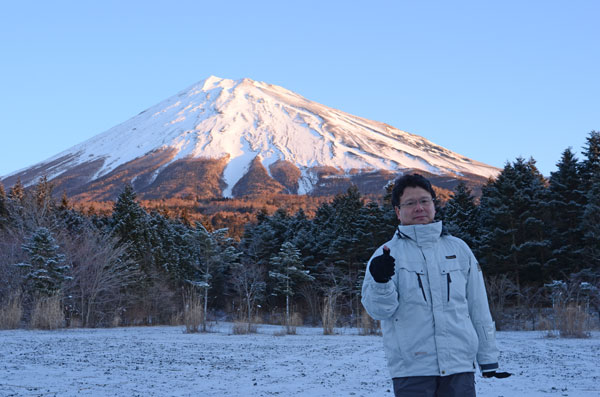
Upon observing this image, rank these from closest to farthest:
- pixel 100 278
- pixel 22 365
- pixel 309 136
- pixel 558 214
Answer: pixel 22 365, pixel 100 278, pixel 558 214, pixel 309 136

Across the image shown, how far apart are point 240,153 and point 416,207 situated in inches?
4607

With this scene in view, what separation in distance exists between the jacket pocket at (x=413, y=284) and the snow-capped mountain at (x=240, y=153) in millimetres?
88738

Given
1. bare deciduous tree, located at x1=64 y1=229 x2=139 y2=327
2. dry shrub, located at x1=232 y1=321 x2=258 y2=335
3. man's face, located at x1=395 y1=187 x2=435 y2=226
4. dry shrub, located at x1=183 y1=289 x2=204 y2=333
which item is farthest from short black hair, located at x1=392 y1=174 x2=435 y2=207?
bare deciduous tree, located at x1=64 y1=229 x2=139 y2=327

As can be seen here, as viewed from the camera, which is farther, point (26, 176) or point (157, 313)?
point (26, 176)

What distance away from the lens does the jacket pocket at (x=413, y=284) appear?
2607mm

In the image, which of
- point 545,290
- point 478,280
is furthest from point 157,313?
point 478,280

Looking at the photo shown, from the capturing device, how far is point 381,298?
2531 mm

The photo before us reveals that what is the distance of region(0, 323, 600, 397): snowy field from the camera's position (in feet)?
17.9

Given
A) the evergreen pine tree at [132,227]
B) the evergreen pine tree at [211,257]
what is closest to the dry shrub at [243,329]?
the evergreen pine tree at [211,257]

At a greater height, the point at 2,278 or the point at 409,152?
the point at 409,152

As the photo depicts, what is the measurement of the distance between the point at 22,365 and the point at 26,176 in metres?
118

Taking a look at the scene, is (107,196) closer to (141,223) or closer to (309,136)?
(309,136)

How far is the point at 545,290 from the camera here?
72.7 feet

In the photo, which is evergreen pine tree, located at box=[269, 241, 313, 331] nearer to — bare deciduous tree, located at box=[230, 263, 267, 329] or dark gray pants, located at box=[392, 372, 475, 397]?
bare deciduous tree, located at box=[230, 263, 267, 329]
